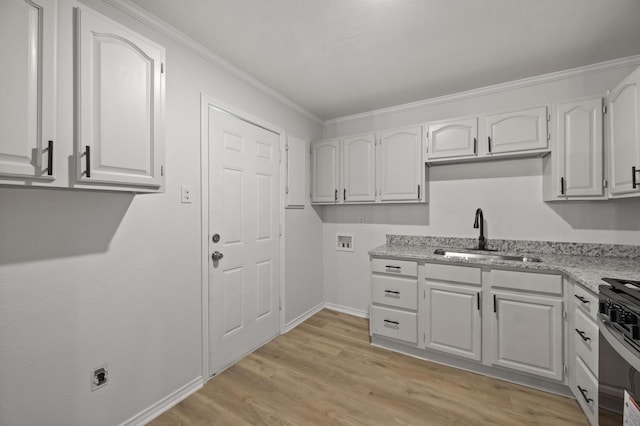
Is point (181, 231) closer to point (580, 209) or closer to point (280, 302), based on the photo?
point (280, 302)

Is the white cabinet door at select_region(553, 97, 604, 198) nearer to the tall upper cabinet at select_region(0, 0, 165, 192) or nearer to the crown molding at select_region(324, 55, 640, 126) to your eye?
the crown molding at select_region(324, 55, 640, 126)

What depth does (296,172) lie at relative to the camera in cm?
303

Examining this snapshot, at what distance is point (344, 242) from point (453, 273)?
1452 millimetres

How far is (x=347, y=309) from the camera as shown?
132 inches

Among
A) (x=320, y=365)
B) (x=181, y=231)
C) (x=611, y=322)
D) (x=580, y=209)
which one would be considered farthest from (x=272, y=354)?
(x=580, y=209)

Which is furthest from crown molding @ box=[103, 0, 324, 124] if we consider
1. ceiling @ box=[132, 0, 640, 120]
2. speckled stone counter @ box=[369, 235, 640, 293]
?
speckled stone counter @ box=[369, 235, 640, 293]

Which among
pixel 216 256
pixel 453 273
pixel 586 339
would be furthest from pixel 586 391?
pixel 216 256

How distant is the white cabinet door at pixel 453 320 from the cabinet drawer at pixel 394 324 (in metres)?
0.12

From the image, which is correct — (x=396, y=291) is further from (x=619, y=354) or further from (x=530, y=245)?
(x=619, y=354)

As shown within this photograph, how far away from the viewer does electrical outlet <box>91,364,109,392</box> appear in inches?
56.2

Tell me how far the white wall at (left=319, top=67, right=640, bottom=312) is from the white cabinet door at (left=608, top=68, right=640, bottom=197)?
1.39 feet

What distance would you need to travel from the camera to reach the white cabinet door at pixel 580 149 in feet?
6.46

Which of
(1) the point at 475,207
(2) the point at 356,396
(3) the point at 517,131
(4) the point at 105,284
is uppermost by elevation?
(3) the point at 517,131

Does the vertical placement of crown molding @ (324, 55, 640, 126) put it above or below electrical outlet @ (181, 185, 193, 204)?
above
